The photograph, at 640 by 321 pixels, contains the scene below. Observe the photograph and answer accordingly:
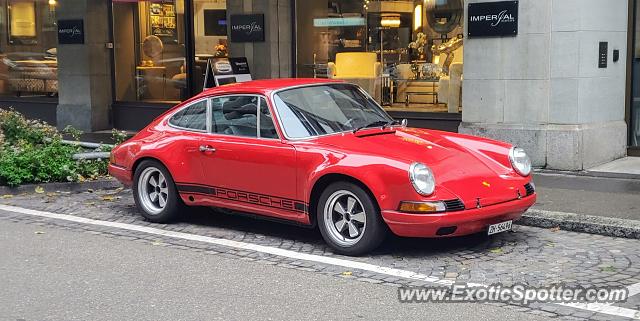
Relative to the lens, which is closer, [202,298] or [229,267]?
[202,298]

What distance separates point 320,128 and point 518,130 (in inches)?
182

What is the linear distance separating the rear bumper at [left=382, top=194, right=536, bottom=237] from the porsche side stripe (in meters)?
0.98

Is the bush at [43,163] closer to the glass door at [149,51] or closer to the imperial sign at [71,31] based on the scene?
the glass door at [149,51]

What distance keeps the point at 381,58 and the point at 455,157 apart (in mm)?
6995

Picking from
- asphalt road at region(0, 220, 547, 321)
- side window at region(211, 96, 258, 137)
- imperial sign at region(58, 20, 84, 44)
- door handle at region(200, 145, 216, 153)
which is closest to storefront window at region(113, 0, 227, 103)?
imperial sign at region(58, 20, 84, 44)

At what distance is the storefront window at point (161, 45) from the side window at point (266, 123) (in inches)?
315

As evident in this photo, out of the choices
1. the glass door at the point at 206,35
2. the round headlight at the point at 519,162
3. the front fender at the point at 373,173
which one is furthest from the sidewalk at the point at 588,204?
the glass door at the point at 206,35

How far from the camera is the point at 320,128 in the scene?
746 centimetres

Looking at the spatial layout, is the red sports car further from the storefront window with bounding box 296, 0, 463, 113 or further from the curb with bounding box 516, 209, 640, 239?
the storefront window with bounding box 296, 0, 463, 113

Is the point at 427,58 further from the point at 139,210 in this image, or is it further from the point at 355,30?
the point at 139,210

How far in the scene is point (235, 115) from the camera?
26.2 feet

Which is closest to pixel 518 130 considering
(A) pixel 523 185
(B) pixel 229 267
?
(A) pixel 523 185

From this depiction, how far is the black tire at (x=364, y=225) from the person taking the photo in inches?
264

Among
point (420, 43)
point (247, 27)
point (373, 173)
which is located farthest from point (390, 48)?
point (373, 173)
